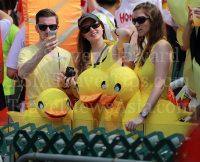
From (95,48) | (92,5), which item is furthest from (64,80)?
(92,5)

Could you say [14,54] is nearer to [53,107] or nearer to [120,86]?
[53,107]

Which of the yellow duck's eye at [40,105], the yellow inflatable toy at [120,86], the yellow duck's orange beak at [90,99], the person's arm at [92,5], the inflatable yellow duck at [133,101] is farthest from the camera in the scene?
the person's arm at [92,5]

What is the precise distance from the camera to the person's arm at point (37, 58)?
3.61m

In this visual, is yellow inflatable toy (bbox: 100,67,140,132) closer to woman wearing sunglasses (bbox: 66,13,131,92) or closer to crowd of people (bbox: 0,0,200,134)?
crowd of people (bbox: 0,0,200,134)

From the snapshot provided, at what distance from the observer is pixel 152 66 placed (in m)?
3.23

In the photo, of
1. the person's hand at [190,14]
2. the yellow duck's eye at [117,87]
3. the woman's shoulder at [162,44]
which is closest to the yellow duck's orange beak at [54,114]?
the yellow duck's eye at [117,87]

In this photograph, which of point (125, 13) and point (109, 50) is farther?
point (125, 13)

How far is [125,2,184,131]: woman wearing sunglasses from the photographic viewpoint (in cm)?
307

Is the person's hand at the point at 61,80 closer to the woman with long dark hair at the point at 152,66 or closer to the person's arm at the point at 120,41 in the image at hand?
the person's arm at the point at 120,41

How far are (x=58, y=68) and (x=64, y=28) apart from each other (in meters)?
0.79

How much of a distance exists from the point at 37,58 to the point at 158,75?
122cm

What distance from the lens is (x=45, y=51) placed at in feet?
11.9

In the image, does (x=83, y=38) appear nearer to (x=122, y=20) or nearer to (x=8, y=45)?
(x=122, y=20)

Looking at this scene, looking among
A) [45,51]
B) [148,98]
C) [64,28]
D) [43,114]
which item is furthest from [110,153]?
[64,28]
